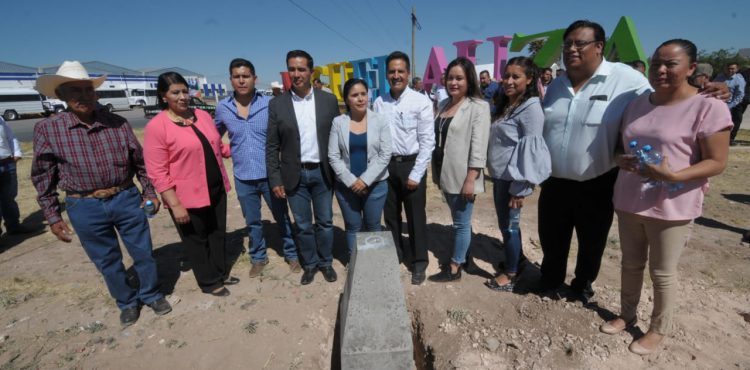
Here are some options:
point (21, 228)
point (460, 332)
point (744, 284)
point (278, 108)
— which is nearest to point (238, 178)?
point (278, 108)

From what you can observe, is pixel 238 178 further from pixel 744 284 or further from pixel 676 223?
pixel 744 284

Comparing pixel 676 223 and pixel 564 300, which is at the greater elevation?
pixel 676 223

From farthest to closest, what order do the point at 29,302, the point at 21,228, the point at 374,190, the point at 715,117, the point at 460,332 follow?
the point at 21,228, the point at 29,302, the point at 374,190, the point at 460,332, the point at 715,117

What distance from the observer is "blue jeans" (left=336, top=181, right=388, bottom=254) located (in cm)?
318

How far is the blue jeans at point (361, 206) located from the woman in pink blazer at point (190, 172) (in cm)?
113

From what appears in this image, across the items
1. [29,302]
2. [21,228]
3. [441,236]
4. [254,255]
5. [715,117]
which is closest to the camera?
[715,117]

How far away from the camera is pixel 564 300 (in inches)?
116

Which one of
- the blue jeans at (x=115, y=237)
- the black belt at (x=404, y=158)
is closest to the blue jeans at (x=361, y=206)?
the black belt at (x=404, y=158)

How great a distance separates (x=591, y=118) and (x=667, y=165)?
52cm

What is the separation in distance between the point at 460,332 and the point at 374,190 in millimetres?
1362

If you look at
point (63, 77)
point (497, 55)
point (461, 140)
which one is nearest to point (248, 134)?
point (63, 77)

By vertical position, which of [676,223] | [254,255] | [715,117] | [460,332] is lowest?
[460,332]

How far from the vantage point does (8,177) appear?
191 inches

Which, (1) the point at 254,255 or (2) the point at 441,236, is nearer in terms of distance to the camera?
(1) the point at 254,255
